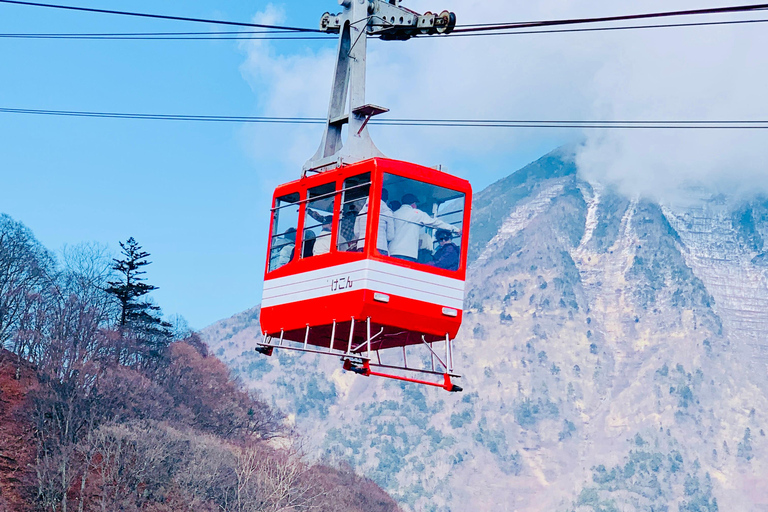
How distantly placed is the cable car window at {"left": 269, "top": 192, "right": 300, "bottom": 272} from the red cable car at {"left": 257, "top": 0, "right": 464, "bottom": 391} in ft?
0.06

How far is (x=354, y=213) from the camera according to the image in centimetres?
1933

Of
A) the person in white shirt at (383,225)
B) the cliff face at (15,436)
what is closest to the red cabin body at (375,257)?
the person in white shirt at (383,225)

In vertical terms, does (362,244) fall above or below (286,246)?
below

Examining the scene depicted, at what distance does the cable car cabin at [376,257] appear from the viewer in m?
19.0

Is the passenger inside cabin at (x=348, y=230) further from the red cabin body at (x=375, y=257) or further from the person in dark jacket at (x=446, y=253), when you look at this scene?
the person in dark jacket at (x=446, y=253)

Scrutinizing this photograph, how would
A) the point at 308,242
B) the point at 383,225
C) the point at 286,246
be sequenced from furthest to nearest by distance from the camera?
the point at 286,246 → the point at 308,242 → the point at 383,225

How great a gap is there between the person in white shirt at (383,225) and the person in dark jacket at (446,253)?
1.04 metres

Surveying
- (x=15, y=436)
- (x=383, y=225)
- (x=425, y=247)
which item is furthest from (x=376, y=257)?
(x=15, y=436)

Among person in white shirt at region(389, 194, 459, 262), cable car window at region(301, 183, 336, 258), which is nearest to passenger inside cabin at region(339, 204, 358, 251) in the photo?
cable car window at region(301, 183, 336, 258)

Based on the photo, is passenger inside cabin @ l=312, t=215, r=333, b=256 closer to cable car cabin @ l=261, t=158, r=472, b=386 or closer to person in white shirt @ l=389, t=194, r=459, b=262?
cable car cabin @ l=261, t=158, r=472, b=386

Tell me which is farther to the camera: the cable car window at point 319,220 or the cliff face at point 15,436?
the cliff face at point 15,436

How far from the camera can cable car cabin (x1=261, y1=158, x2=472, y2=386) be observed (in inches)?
746

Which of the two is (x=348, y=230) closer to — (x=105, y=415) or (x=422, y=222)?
(x=422, y=222)

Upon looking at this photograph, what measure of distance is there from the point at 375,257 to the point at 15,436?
58687 millimetres
